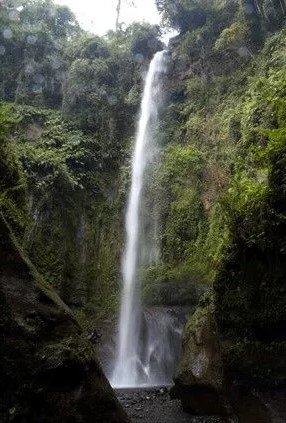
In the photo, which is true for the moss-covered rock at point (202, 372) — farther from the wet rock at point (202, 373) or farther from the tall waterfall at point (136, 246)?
the tall waterfall at point (136, 246)

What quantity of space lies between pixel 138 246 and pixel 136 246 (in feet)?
0.25

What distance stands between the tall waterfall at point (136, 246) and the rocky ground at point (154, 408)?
69.4 inches

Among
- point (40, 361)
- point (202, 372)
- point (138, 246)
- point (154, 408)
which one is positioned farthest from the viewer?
point (138, 246)

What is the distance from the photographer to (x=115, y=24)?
26.8m

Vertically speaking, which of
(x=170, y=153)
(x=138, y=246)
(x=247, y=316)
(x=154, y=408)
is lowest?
(x=154, y=408)

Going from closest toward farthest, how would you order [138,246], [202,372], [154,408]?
[202,372], [154,408], [138,246]

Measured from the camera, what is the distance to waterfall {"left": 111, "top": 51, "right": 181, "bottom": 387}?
36.2ft

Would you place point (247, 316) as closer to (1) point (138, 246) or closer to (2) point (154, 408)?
(2) point (154, 408)

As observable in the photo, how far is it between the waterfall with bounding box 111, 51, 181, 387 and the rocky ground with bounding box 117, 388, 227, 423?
1.71 metres

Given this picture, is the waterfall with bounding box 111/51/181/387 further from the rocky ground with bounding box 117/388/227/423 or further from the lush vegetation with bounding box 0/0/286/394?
the rocky ground with bounding box 117/388/227/423

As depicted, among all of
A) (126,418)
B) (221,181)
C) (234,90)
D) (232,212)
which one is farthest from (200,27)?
(126,418)

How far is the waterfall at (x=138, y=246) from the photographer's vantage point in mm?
11031

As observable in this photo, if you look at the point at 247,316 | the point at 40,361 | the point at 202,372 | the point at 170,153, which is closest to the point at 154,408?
the point at 202,372

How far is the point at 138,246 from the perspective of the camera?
50.1 ft
